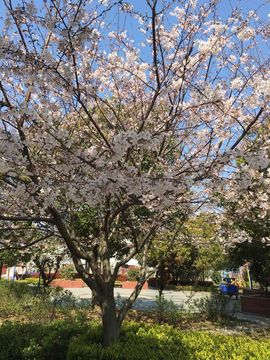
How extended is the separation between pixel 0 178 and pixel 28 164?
0.70 m

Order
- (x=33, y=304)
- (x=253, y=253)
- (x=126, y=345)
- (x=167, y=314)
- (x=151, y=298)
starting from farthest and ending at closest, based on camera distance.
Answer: (x=151, y=298) → (x=253, y=253) → (x=167, y=314) → (x=33, y=304) → (x=126, y=345)

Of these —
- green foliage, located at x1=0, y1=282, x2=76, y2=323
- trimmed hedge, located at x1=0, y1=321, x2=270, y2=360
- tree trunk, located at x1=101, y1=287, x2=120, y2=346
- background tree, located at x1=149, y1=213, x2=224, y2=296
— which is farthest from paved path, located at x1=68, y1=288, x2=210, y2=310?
tree trunk, located at x1=101, y1=287, x2=120, y2=346

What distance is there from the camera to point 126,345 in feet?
15.9

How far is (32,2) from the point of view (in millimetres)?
3943

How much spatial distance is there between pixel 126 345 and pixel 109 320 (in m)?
0.40

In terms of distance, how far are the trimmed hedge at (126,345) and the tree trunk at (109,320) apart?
0.13 meters

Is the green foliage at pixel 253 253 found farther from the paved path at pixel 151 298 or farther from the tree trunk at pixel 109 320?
the tree trunk at pixel 109 320

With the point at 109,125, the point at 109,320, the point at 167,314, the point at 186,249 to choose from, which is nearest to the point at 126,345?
the point at 109,320

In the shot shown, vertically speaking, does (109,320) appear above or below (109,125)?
below

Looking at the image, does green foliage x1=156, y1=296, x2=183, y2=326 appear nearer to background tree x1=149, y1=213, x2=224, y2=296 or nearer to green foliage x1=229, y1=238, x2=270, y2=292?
background tree x1=149, y1=213, x2=224, y2=296

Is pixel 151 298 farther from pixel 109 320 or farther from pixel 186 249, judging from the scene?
pixel 109 320

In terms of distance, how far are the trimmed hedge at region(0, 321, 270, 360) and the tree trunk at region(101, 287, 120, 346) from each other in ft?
0.43

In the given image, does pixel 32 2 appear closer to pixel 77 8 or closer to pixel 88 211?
pixel 77 8

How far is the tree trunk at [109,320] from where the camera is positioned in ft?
16.7
